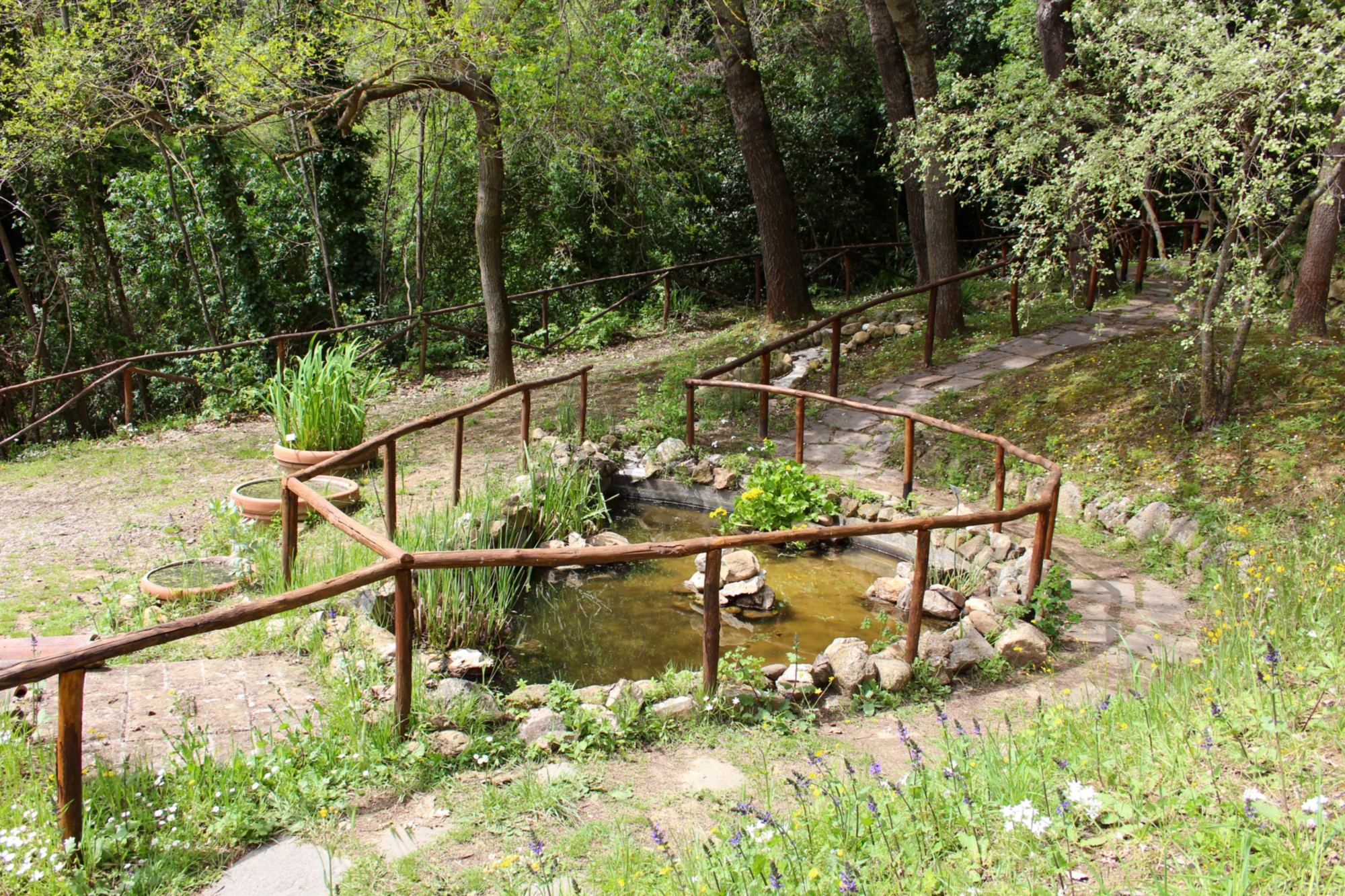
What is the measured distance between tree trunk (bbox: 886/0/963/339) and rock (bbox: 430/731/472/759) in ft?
24.0

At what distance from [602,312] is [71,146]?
7.53 meters

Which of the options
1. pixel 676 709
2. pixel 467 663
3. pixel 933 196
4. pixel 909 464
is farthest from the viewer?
pixel 933 196

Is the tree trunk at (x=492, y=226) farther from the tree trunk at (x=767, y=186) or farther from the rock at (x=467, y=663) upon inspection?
the rock at (x=467, y=663)

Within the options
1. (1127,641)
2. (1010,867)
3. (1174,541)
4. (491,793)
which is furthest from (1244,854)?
(1174,541)

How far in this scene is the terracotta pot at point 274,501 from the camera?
6.28m

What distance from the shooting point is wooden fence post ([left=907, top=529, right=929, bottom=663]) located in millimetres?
4207

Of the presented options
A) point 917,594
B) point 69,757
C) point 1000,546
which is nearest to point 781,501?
point 1000,546

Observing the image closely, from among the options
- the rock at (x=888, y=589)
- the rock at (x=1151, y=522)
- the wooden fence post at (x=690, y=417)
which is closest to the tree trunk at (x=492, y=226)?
the wooden fence post at (x=690, y=417)

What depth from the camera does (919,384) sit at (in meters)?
9.27

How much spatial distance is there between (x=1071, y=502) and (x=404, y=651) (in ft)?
16.5

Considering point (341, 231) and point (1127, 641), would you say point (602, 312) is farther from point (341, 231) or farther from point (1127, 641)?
point (1127, 641)

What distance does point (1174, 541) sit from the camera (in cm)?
584

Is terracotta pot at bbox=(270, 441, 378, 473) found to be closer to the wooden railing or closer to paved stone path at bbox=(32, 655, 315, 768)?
the wooden railing

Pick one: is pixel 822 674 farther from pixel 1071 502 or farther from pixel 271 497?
pixel 271 497
